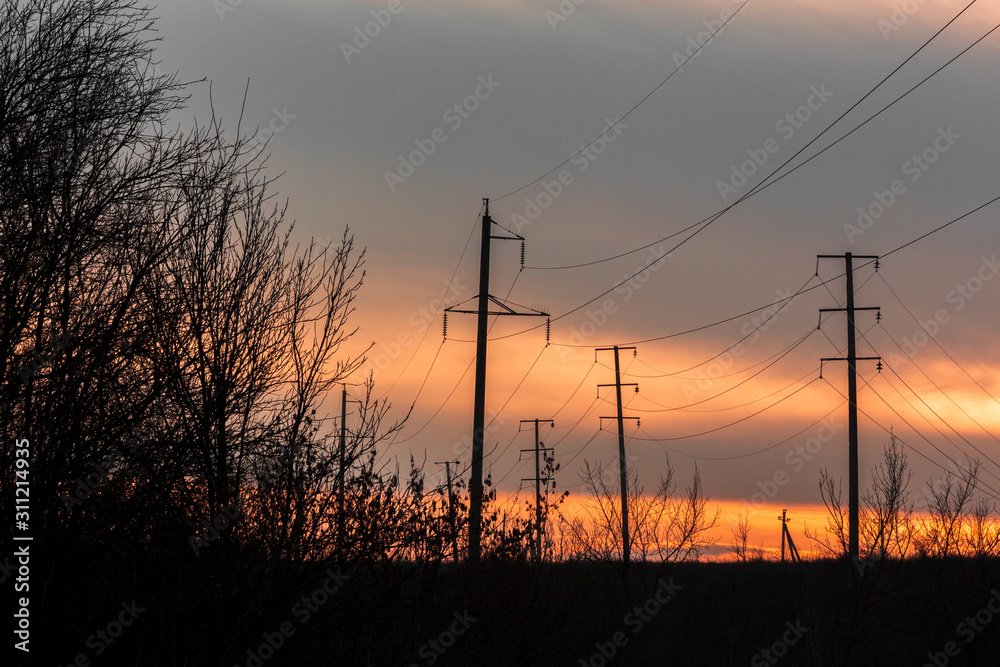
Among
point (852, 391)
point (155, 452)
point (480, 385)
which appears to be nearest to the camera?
point (155, 452)

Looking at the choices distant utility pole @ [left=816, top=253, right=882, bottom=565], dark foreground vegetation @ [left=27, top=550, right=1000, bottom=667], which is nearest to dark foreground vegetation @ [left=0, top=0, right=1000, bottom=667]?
dark foreground vegetation @ [left=27, top=550, right=1000, bottom=667]

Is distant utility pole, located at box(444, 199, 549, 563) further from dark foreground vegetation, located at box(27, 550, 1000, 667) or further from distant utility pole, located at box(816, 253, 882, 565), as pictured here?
distant utility pole, located at box(816, 253, 882, 565)

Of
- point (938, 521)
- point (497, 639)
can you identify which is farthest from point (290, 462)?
point (938, 521)

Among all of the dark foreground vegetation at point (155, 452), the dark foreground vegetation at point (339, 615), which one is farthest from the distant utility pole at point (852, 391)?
the dark foreground vegetation at point (155, 452)

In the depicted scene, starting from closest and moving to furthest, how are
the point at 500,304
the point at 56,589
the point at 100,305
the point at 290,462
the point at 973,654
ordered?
the point at 56,589, the point at 100,305, the point at 290,462, the point at 973,654, the point at 500,304

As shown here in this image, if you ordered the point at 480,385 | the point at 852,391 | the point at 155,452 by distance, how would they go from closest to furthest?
the point at 155,452 → the point at 480,385 → the point at 852,391

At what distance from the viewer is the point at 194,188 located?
446 inches

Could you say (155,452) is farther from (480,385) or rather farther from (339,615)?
(480,385)

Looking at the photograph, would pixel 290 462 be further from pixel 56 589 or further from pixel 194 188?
pixel 194 188

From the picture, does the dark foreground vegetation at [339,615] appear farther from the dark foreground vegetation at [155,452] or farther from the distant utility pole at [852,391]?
the distant utility pole at [852,391]

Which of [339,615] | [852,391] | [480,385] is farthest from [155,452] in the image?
[852,391]

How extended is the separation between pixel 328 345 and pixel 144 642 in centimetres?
379

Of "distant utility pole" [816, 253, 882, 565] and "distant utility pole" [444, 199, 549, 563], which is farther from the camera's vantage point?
"distant utility pole" [816, 253, 882, 565]

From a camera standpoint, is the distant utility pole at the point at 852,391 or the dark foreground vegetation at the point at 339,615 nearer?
the dark foreground vegetation at the point at 339,615
